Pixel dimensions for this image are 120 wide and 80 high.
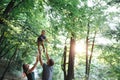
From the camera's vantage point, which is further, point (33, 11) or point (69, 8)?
→ point (33, 11)

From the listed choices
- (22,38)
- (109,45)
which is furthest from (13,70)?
(22,38)

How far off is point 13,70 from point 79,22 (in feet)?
90.4

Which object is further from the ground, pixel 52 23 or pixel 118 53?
pixel 52 23

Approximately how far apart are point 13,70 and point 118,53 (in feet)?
72.6

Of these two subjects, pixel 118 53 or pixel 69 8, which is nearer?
pixel 69 8

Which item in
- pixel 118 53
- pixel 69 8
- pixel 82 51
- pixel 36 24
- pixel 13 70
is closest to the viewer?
pixel 69 8

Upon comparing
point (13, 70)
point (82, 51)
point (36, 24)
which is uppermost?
point (36, 24)

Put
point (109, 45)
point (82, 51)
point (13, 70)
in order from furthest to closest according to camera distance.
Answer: point (13, 70)
point (82, 51)
point (109, 45)

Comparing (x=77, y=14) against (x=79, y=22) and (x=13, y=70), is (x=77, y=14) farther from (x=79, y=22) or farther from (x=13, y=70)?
(x=13, y=70)

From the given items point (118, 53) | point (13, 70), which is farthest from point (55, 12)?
point (13, 70)

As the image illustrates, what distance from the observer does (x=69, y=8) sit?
41.7 ft

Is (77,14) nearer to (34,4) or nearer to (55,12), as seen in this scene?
(55,12)

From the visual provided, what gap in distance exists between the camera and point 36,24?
18016 millimetres

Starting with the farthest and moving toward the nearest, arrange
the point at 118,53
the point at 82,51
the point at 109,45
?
1. the point at 82,51
2. the point at 109,45
3. the point at 118,53
